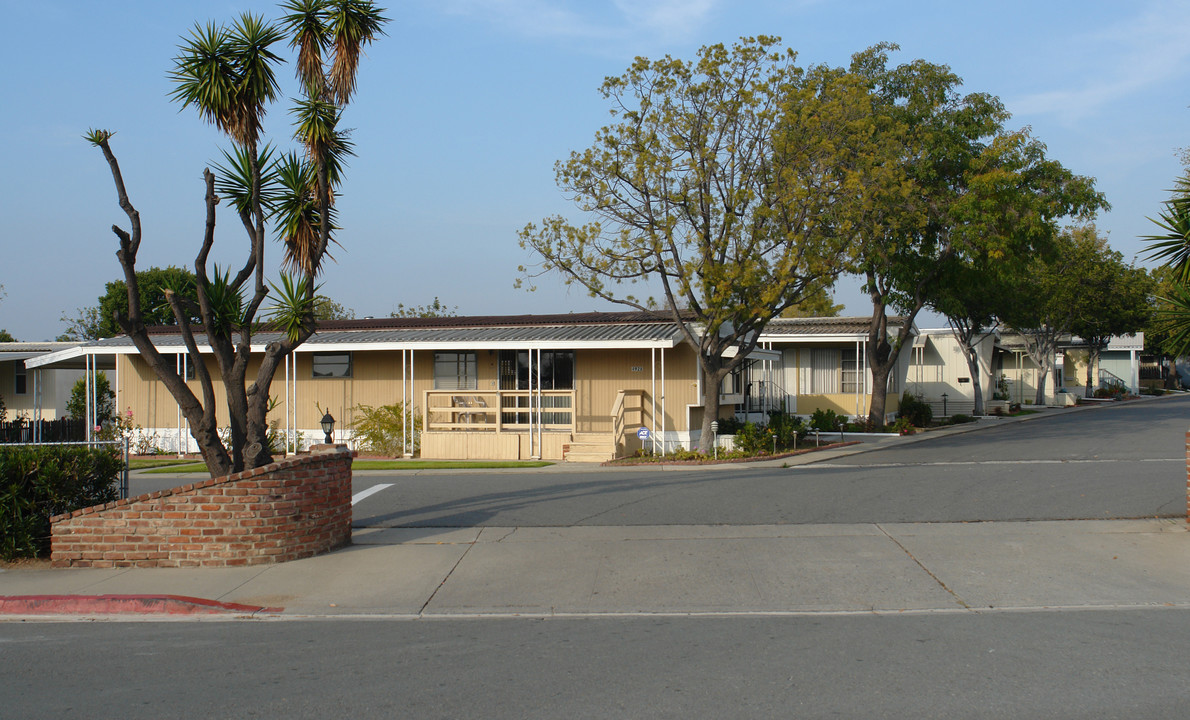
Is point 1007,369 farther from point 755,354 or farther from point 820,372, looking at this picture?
point 755,354

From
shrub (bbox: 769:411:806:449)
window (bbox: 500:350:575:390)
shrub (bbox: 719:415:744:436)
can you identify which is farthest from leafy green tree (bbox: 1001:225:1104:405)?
window (bbox: 500:350:575:390)

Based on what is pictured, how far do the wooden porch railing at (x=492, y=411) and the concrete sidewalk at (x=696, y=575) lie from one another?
35.6 feet

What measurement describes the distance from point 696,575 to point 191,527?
545cm

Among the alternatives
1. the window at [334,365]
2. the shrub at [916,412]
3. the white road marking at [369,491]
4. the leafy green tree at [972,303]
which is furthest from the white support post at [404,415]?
the shrub at [916,412]

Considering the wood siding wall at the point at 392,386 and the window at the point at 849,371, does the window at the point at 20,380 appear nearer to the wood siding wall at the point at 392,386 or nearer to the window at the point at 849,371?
the wood siding wall at the point at 392,386

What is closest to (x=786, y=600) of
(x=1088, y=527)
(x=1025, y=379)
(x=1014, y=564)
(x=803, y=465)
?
(x=1014, y=564)

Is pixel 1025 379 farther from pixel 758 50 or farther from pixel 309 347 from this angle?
pixel 309 347

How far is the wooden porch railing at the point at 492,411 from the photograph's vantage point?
2233cm

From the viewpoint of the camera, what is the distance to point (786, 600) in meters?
8.30

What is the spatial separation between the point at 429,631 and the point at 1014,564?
6.10m

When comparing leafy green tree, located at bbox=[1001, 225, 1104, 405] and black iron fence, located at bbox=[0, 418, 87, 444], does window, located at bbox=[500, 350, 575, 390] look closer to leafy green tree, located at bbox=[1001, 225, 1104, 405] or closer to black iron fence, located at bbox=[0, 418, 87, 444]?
black iron fence, located at bbox=[0, 418, 87, 444]

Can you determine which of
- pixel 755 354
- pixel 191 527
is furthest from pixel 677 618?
pixel 755 354

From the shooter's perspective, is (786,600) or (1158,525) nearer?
(786,600)

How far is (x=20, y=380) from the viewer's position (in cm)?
3095
